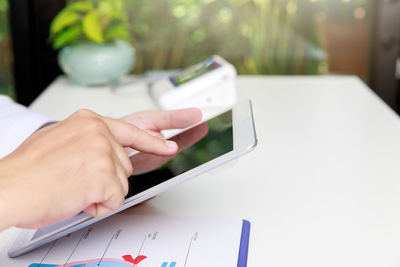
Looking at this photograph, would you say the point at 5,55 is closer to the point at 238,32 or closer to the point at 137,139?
the point at 238,32

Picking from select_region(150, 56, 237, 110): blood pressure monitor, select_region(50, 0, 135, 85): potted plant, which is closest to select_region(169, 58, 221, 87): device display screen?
select_region(150, 56, 237, 110): blood pressure monitor

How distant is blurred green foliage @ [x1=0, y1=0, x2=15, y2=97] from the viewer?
178 centimetres

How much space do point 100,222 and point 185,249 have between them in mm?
124

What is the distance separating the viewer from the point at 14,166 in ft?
1.57

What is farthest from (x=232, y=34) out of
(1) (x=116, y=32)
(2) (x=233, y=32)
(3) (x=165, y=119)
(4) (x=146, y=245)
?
(4) (x=146, y=245)

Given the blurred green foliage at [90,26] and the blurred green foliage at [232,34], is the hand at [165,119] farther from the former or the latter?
the blurred green foliage at [232,34]

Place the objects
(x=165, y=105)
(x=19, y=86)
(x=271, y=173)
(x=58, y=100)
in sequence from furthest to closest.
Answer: (x=19, y=86)
(x=58, y=100)
(x=165, y=105)
(x=271, y=173)

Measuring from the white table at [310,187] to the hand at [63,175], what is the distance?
0.46 ft

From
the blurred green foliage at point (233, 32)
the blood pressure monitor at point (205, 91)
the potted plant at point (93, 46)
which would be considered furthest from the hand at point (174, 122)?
the blurred green foliage at point (233, 32)

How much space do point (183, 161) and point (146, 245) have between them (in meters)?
0.11

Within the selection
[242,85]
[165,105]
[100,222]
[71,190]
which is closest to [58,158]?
[71,190]

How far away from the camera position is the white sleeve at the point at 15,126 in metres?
0.75

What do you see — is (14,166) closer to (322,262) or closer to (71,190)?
(71,190)

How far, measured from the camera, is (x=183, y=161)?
604mm
